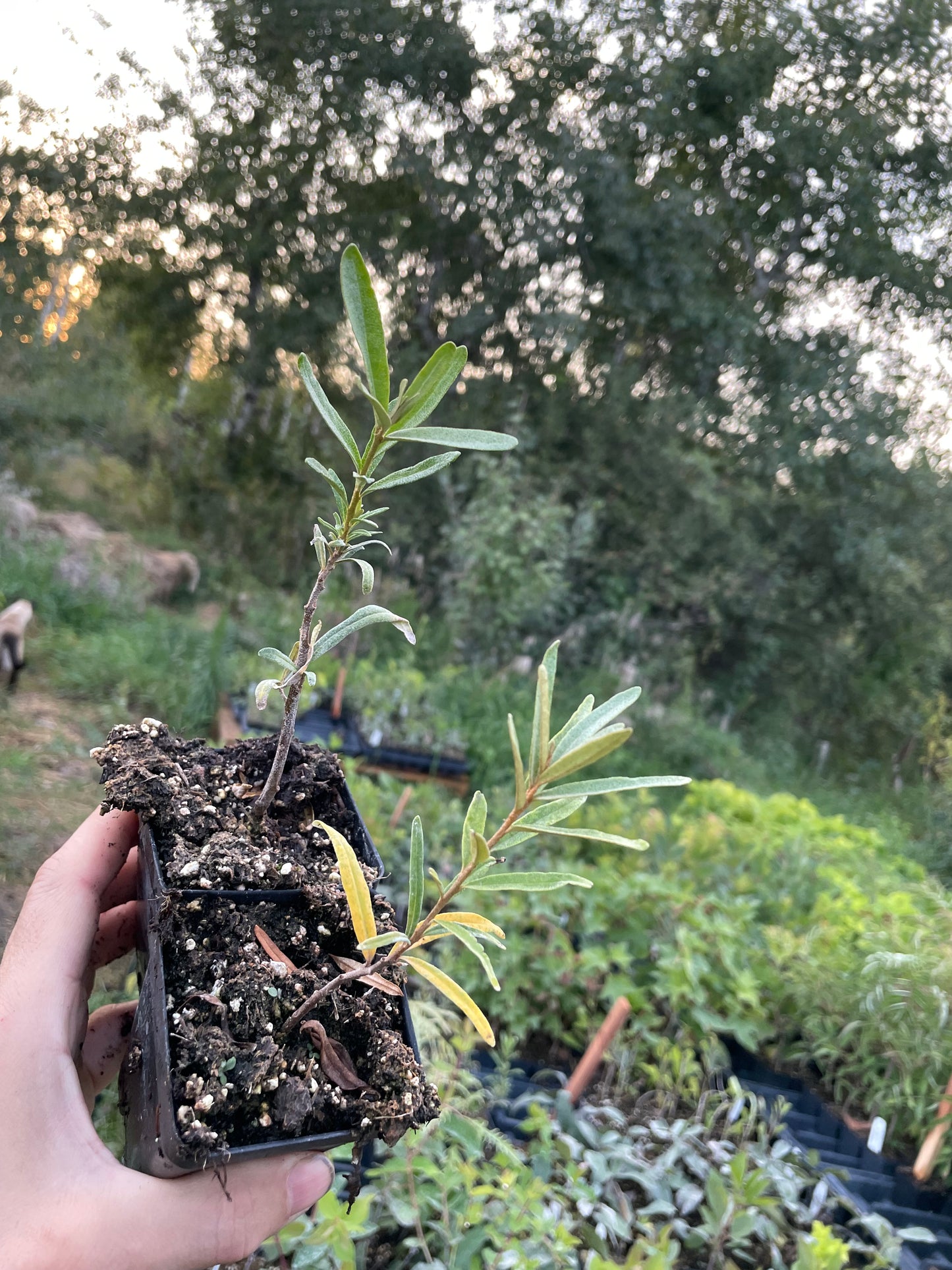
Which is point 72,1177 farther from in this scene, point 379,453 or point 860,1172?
point 860,1172

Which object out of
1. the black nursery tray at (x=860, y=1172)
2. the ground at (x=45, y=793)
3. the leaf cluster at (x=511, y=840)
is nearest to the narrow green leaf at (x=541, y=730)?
the leaf cluster at (x=511, y=840)

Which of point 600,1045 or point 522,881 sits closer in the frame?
point 522,881

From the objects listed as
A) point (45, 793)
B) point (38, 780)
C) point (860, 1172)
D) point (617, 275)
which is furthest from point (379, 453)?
point (617, 275)

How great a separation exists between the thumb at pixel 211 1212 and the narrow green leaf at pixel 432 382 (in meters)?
0.62

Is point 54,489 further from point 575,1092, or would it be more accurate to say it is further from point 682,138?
point 575,1092

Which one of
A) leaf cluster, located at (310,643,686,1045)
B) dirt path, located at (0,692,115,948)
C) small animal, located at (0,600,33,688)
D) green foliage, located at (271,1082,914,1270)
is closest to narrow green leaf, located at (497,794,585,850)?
leaf cluster, located at (310,643,686,1045)

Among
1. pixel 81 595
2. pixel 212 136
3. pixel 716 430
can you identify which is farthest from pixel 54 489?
pixel 716 430

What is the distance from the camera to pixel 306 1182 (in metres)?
0.70

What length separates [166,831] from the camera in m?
0.77

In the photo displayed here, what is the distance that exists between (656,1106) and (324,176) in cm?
670

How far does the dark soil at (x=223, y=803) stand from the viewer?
735mm

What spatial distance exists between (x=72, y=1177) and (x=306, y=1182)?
0.19 meters

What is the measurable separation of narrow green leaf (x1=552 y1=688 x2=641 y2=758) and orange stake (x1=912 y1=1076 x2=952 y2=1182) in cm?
163

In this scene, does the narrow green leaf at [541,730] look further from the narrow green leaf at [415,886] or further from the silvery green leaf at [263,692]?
the silvery green leaf at [263,692]
